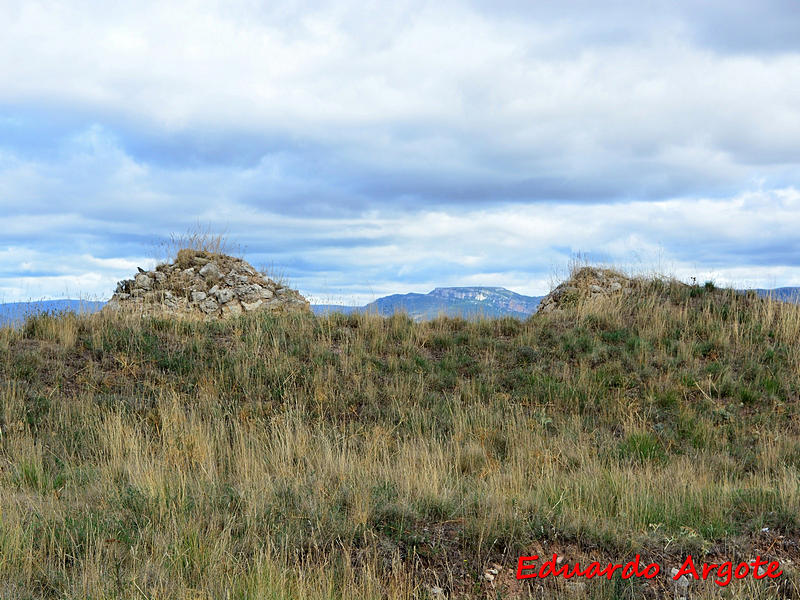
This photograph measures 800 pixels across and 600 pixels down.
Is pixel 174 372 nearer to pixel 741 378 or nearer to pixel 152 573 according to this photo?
pixel 152 573

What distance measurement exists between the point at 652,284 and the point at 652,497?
13.4 metres

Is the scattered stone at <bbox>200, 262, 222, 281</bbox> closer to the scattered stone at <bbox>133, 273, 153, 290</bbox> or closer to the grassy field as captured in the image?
the scattered stone at <bbox>133, 273, 153, 290</bbox>

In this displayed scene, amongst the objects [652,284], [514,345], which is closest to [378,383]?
[514,345]

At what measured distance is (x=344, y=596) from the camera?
425 centimetres

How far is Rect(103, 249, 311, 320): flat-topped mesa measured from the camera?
1912 cm

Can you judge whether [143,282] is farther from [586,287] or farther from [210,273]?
[586,287]

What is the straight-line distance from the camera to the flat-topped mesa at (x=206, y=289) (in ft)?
62.7

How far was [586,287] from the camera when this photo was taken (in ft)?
65.2

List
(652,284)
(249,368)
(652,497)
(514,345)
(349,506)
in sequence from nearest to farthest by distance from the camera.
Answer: (349,506), (652,497), (249,368), (514,345), (652,284)

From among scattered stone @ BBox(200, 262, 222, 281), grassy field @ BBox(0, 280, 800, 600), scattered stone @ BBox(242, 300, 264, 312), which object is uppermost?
scattered stone @ BBox(200, 262, 222, 281)

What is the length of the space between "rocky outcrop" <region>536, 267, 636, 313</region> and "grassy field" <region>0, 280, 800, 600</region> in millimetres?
1618

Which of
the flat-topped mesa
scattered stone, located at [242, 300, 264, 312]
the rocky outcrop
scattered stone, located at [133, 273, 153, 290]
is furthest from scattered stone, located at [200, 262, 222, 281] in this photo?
the rocky outcrop

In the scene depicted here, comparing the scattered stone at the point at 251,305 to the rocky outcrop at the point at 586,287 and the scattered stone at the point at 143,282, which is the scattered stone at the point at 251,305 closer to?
the scattered stone at the point at 143,282

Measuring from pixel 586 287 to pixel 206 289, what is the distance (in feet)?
38.9
